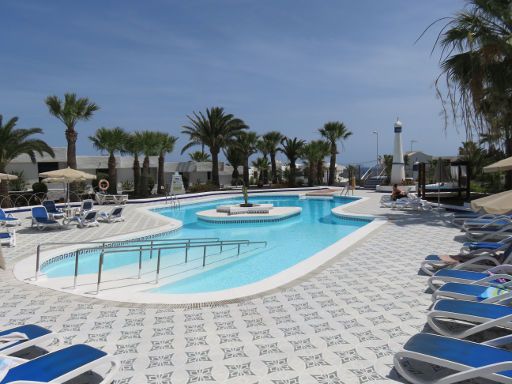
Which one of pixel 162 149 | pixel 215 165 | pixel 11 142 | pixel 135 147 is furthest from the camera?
pixel 215 165

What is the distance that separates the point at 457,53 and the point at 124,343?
14524 mm

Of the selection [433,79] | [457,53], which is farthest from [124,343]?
[457,53]

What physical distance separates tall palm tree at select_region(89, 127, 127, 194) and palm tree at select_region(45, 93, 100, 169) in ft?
5.42

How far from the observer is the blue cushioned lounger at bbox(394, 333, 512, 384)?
117 inches

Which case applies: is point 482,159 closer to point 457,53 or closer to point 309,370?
point 457,53

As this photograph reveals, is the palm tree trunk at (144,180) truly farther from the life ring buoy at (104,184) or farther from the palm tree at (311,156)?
the palm tree at (311,156)

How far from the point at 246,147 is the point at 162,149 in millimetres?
9470

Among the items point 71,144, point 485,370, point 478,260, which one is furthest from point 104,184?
point 485,370

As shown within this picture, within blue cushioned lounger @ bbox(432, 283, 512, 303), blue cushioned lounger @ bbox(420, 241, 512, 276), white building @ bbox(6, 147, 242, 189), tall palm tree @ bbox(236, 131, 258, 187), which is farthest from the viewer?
tall palm tree @ bbox(236, 131, 258, 187)

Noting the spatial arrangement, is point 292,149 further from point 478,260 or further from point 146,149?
point 478,260

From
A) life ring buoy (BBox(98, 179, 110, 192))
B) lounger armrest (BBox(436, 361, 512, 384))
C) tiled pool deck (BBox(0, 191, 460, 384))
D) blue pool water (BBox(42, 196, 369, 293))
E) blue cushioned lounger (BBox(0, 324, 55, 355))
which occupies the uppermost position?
life ring buoy (BBox(98, 179, 110, 192))

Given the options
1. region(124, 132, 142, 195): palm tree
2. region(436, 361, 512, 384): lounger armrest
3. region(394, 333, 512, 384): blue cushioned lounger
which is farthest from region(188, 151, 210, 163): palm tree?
region(436, 361, 512, 384): lounger armrest

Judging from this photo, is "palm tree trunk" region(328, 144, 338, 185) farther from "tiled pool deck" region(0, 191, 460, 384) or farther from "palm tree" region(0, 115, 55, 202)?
"tiled pool deck" region(0, 191, 460, 384)

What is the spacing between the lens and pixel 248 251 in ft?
38.1
